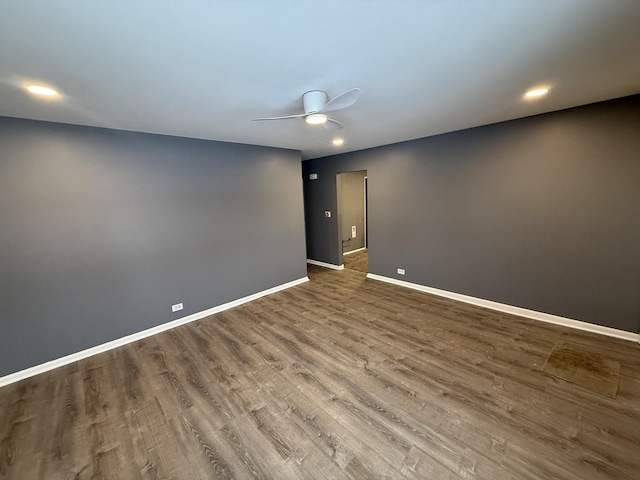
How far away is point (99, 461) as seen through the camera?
5.61ft

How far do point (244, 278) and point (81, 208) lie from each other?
89.0 inches

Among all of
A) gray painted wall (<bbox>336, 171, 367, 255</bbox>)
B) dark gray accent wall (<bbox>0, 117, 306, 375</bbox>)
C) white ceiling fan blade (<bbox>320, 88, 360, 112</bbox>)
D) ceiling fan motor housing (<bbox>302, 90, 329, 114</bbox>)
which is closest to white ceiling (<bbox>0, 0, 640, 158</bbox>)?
ceiling fan motor housing (<bbox>302, 90, 329, 114</bbox>)

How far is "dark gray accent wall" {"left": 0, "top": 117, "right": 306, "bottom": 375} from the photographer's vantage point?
2.56 m

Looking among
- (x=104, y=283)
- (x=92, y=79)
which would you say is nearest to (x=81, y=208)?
(x=104, y=283)

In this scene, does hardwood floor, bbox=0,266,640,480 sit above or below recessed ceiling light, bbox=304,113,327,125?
below

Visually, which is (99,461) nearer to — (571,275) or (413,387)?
(413,387)

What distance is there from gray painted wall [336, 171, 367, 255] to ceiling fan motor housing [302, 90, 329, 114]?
4651 millimetres

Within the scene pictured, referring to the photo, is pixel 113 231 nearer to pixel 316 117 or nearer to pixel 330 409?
pixel 316 117

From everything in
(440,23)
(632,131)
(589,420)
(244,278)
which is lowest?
(589,420)

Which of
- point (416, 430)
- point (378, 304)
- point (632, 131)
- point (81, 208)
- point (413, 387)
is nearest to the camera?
point (416, 430)

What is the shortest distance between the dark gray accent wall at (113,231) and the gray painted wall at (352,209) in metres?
3.00

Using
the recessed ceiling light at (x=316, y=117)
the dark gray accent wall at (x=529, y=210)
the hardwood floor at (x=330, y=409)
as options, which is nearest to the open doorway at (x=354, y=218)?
the dark gray accent wall at (x=529, y=210)

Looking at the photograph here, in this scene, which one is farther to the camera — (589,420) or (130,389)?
(130,389)

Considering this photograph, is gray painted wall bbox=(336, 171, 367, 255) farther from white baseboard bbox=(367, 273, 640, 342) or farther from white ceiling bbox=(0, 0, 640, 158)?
white ceiling bbox=(0, 0, 640, 158)
